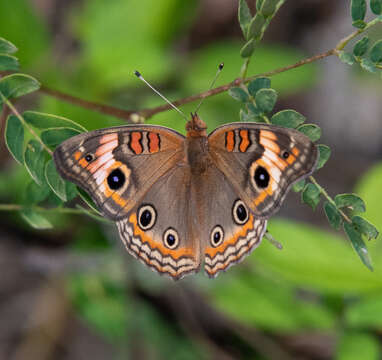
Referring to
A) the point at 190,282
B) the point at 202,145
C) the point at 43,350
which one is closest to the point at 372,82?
the point at 190,282

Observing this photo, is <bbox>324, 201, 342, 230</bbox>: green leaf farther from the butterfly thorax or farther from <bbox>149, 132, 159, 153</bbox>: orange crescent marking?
<bbox>149, 132, 159, 153</bbox>: orange crescent marking

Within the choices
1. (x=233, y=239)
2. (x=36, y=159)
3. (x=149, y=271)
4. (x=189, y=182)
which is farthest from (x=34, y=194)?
(x=149, y=271)

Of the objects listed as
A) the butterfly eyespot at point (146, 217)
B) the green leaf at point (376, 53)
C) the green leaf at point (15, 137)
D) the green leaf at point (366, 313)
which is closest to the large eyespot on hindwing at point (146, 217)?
the butterfly eyespot at point (146, 217)

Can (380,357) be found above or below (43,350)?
above

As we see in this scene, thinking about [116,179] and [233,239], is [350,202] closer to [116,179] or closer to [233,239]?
[233,239]

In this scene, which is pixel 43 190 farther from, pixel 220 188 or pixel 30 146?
pixel 220 188

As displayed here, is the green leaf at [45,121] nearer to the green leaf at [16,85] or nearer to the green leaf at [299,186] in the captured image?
the green leaf at [16,85]
